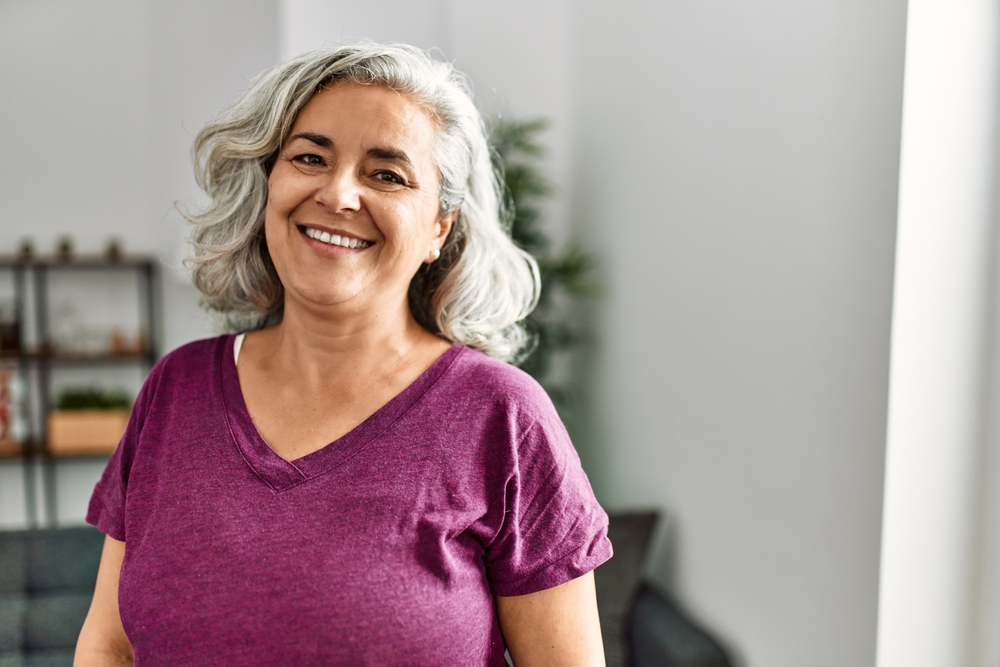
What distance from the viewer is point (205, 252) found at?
45.5 inches

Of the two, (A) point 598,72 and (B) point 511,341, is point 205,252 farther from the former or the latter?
(A) point 598,72

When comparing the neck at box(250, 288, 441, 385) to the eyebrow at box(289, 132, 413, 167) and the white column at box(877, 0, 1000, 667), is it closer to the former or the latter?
the eyebrow at box(289, 132, 413, 167)

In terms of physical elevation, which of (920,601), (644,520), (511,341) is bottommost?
(644,520)

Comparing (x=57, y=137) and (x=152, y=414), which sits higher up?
(x=57, y=137)

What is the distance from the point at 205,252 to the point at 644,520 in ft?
4.41

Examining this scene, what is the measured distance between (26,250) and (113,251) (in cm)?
41

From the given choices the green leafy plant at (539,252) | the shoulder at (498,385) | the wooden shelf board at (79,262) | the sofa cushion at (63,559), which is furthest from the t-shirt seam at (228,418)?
the wooden shelf board at (79,262)

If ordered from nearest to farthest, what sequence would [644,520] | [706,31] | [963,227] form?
[963,227] → [706,31] → [644,520]

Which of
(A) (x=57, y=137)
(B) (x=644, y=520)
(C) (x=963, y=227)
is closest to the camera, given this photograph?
(C) (x=963, y=227)

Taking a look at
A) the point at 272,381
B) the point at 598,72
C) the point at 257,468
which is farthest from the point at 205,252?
the point at 598,72

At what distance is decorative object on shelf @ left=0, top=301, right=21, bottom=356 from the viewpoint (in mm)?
3736

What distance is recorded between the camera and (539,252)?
2635 millimetres

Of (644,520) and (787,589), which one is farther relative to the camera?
(644,520)

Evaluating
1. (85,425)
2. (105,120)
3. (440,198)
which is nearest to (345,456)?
(440,198)
